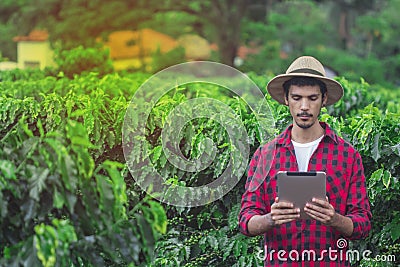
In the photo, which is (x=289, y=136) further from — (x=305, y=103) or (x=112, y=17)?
(x=112, y=17)

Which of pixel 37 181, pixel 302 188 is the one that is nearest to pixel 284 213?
pixel 302 188

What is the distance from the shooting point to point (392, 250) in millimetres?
5395

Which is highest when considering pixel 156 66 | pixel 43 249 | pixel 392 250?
pixel 156 66

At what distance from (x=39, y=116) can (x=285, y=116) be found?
63.9 inches

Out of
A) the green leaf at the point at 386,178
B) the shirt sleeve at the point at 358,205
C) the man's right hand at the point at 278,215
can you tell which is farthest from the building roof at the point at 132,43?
the man's right hand at the point at 278,215

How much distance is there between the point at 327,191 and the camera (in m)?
4.00

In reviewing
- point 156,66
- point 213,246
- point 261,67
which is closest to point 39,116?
point 213,246

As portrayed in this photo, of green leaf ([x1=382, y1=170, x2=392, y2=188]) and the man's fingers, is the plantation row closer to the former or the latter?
green leaf ([x1=382, y1=170, x2=392, y2=188])

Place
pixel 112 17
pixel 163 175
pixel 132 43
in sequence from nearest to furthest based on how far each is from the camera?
pixel 163 175, pixel 112 17, pixel 132 43

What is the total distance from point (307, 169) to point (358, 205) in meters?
0.28

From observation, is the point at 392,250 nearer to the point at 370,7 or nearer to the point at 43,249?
the point at 43,249

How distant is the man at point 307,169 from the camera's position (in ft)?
13.1

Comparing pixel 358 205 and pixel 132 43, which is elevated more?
pixel 132 43

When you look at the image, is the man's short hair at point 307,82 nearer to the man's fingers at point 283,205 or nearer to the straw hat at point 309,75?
the straw hat at point 309,75
